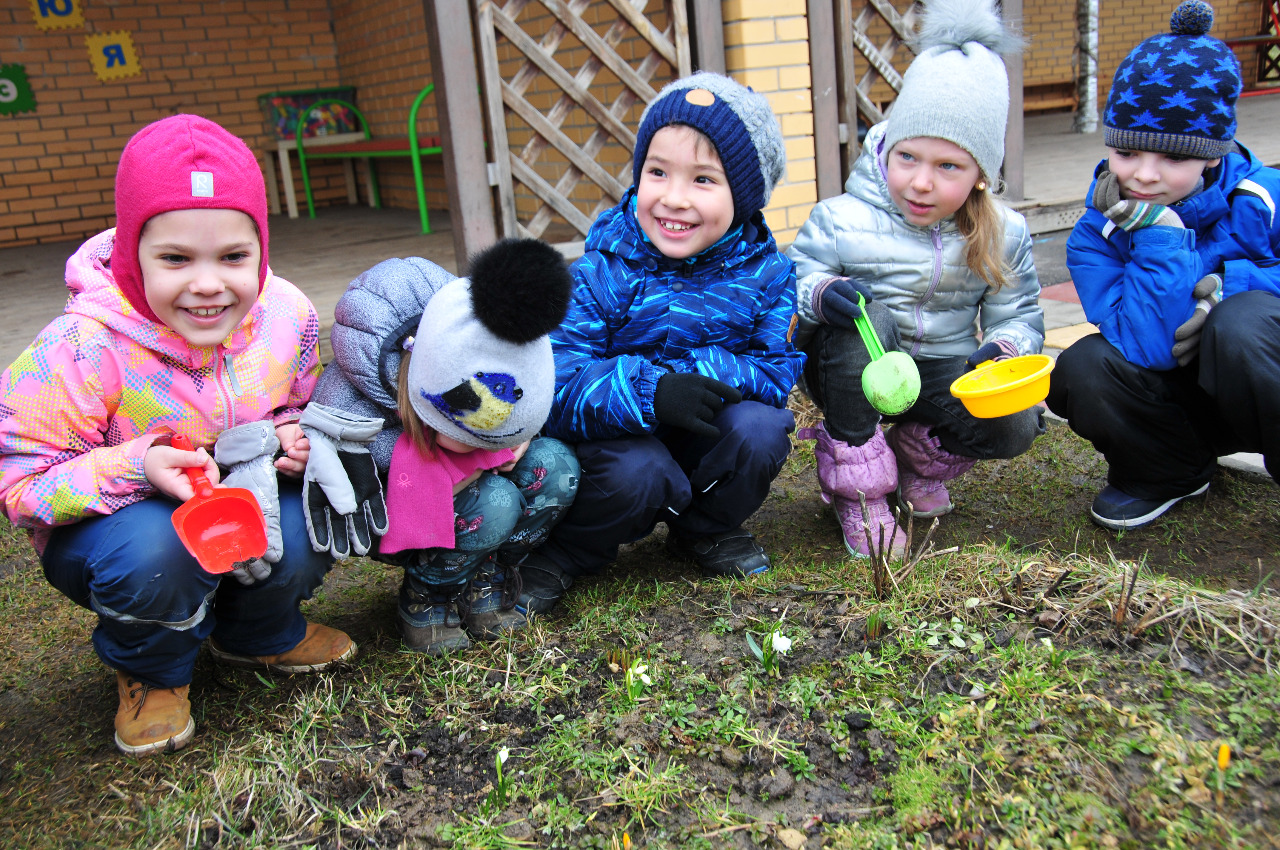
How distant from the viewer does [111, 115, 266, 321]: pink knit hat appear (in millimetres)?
1636

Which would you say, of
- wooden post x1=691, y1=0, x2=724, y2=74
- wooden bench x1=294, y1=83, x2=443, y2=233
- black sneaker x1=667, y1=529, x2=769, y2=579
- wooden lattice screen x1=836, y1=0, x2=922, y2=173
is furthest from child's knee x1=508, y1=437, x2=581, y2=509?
wooden bench x1=294, y1=83, x2=443, y2=233

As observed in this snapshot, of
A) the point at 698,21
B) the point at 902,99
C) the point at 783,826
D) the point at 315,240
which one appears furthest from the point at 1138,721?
the point at 315,240

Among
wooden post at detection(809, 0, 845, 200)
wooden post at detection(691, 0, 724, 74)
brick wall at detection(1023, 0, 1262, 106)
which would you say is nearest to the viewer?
wooden post at detection(691, 0, 724, 74)

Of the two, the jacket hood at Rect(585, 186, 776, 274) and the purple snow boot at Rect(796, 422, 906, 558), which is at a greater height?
the jacket hood at Rect(585, 186, 776, 274)

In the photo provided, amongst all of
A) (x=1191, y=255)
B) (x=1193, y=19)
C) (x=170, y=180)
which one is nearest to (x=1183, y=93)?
(x=1193, y=19)

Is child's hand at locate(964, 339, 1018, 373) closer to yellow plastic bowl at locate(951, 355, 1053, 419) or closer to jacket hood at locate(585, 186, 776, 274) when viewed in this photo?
yellow plastic bowl at locate(951, 355, 1053, 419)

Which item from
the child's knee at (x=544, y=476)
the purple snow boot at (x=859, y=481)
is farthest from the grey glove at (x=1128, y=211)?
the child's knee at (x=544, y=476)

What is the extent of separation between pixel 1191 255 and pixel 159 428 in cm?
237

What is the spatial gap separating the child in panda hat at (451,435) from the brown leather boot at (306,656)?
5.6 inches

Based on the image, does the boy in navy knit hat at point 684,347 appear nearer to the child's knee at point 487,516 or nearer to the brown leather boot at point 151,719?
the child's knee at point 487,516

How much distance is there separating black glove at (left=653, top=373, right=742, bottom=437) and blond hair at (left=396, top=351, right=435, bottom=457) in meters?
0.50

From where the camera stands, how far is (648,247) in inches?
88.0

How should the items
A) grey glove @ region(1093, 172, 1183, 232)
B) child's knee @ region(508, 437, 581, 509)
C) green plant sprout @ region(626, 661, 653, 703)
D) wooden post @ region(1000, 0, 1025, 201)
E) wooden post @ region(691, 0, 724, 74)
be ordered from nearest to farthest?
green plant sprout @ region(626, 661, 653, 703), child's knee @ region(508, 437, 581, 509), grey glove @ region(1093, 172, 1183, 232), wooden post @ region(691, 0, 724, 74), wooden post @ region(1000, 0, 1025, 201)

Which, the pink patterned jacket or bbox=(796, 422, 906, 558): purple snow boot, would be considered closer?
the pink patterned jacket
